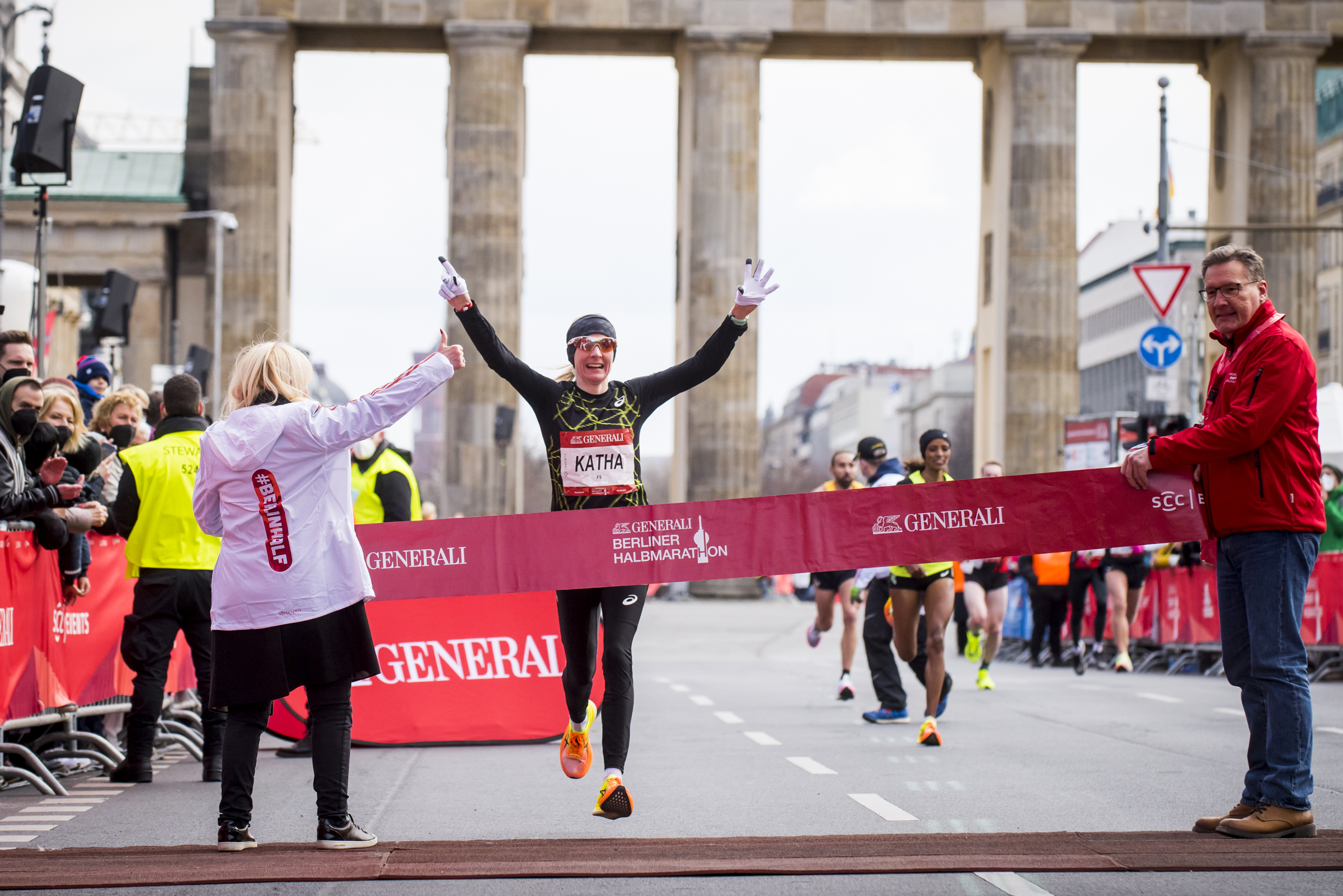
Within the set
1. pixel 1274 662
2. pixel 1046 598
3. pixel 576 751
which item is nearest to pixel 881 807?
pixel 576 751

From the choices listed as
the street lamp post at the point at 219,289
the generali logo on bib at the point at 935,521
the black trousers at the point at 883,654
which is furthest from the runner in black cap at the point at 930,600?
the street lamp post at the point at 219,289

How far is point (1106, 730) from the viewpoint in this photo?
12.8 m

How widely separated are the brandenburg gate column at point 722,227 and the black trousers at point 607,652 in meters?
41.8

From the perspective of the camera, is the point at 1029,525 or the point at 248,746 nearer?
the point at 248,746

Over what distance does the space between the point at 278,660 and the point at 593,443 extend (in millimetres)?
1706

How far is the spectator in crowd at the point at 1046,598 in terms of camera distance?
73.2 ft

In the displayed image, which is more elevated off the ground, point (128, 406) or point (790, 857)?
point (128, 406)

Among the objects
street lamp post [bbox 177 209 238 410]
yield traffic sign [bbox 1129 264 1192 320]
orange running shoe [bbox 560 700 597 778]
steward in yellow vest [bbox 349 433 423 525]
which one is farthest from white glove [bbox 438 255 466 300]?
street lamp post [bbox 177 209 238 410]

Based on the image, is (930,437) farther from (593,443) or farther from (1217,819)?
(1217,819)

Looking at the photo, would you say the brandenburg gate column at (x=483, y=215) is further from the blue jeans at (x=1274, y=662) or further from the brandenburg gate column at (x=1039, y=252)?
the blue jeans at (x=1274, y=662)

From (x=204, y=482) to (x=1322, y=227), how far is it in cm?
3337

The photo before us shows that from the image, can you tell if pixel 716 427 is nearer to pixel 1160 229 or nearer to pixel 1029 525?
pixel 1160 229

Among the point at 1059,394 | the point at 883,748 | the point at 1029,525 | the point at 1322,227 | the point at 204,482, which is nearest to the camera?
the point at 204,482

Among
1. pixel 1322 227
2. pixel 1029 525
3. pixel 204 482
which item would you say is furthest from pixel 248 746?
pixel 1322 227
